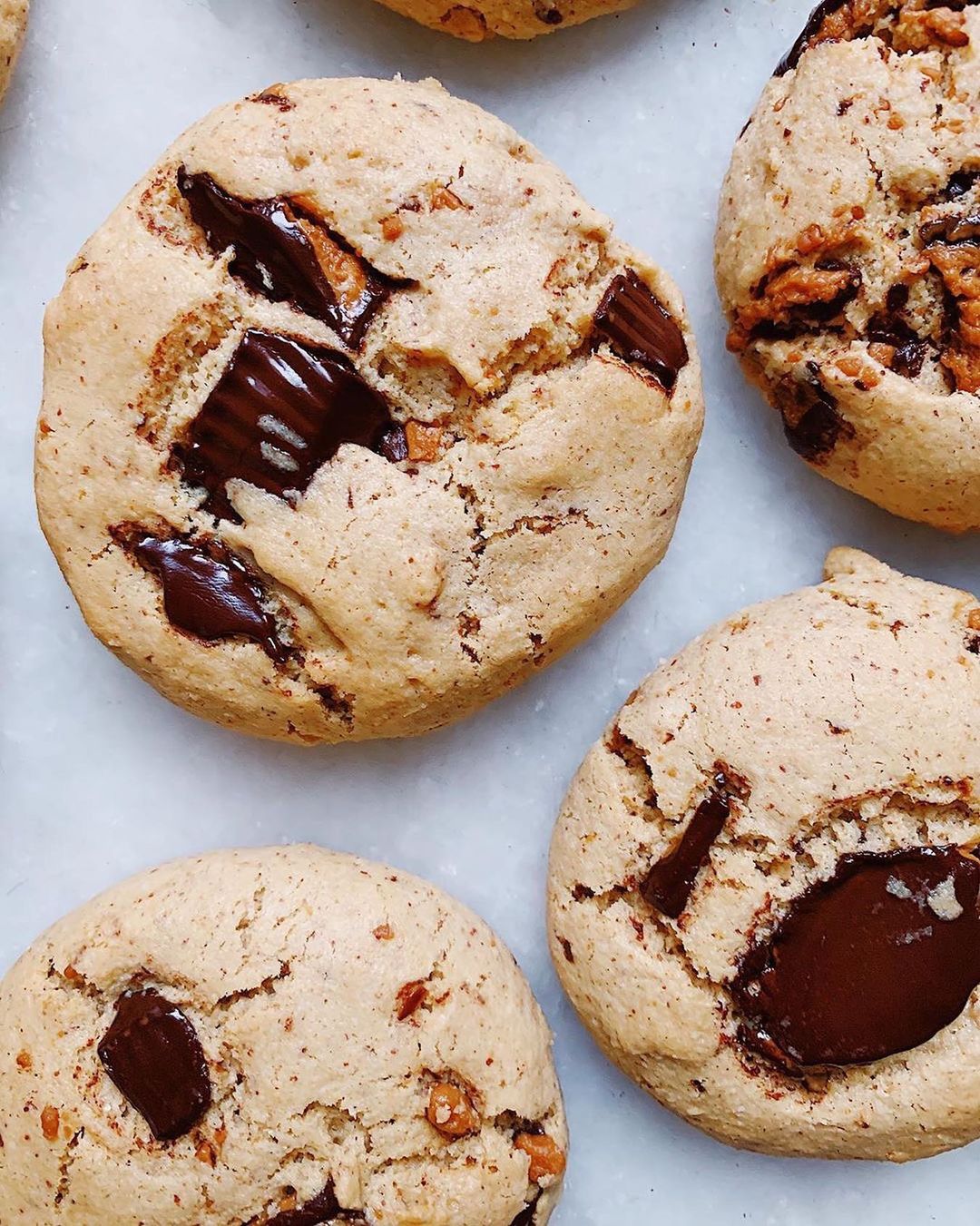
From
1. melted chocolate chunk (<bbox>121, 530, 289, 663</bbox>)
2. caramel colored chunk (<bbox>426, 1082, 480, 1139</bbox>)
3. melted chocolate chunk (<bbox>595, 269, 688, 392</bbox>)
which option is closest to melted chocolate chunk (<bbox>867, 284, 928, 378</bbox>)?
melted chocolate chunk (<bbox>595, 269, 688, 392</bbox>)

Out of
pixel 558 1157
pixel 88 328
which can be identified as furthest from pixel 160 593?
pixel 558 1157

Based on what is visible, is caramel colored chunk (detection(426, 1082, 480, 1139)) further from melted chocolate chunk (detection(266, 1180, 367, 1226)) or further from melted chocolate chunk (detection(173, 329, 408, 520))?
melted chocolate chunk (detection(173, 329, 408, 520))

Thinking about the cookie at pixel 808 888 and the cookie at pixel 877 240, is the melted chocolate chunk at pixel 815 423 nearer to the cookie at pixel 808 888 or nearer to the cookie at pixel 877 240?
the cookie at pixel 877 240

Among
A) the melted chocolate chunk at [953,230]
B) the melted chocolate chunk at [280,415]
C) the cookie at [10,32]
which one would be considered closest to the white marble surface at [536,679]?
the cookie at [10,32]

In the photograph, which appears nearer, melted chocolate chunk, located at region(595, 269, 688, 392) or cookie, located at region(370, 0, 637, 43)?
melted chocolate chunk, located at region(595, 269, 688, 392)

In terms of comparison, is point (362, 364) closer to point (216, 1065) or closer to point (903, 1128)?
point (216, 1065)

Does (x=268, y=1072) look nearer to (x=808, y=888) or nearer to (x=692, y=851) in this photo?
(x=692, y=851)

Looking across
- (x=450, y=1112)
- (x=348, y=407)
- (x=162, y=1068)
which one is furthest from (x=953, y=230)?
(x=162, y=1068)
